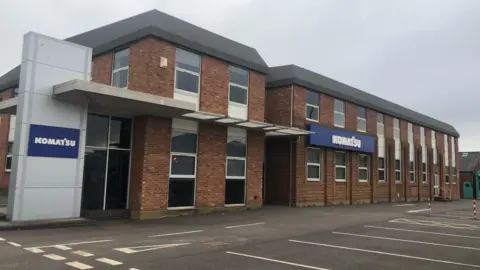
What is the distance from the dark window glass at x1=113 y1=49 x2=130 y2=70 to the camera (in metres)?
15.4

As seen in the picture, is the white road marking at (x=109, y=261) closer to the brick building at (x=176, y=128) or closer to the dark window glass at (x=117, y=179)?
the brick building at (x=176, y=128)

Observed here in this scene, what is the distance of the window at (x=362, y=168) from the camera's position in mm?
26062

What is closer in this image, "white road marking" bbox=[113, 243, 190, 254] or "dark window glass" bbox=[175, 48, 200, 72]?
"white road marking" bbox=[113, 243, 190, 254]

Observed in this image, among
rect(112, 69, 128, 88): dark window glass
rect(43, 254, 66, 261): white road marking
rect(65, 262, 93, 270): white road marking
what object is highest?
rect(112, 69, 128, 88): dark window glass

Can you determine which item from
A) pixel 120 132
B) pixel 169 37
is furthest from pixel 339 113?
pixel 120 132

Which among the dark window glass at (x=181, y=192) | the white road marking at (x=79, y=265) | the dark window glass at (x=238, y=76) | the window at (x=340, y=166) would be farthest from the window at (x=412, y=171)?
the white road marking at (x=79, y=265)

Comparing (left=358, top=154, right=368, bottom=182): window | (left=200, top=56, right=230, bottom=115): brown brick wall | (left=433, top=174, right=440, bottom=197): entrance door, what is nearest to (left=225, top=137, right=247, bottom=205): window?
(left=200, top=56, right=230, bottom=115): brown brick wall

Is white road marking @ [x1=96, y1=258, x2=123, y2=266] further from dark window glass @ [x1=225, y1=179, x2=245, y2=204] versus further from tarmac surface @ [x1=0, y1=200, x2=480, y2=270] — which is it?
dark window glass @ [x1=225, y1=179, x2=245, y2=204]

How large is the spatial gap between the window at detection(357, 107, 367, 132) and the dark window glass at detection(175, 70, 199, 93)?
1402 centimetres

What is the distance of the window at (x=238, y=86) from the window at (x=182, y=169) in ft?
9.58

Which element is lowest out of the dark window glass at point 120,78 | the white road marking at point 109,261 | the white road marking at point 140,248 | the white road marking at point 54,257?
the white road marking at point 54,257

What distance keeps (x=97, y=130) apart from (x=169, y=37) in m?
4.37

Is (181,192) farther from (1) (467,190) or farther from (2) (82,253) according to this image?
(1) (467,190)

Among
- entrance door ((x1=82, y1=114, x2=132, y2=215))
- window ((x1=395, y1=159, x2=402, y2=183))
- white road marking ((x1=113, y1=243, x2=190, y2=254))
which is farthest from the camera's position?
window ((x1=395, y1=159, x2=402, y2=183))
